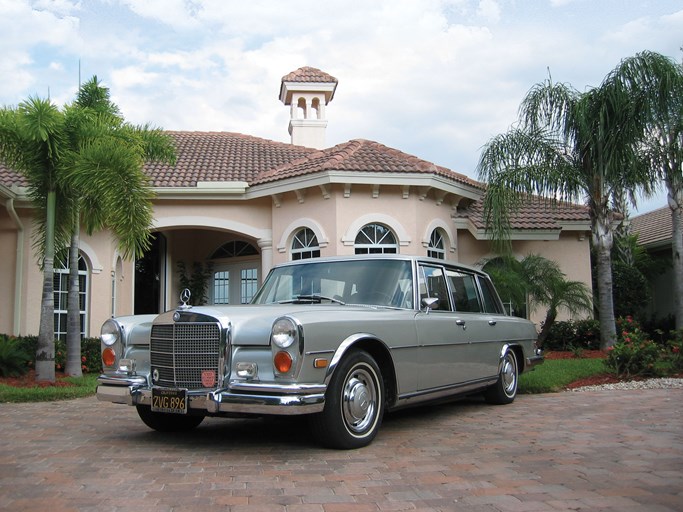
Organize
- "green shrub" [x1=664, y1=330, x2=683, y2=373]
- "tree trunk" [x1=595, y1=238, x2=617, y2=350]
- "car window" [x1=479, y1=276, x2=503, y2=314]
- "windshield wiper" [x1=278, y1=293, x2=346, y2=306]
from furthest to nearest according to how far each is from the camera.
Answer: "tree trunk" [x1=595, y1=238, x2=617, y2=350]
"green shrub" [x1=664, y1=330, x2=683, y2=373]
"car window" [x1=479, y1=276, x2=503, y2=314]
"windshield wiper" [x1=278, y1=293, x2=346, y2=306]

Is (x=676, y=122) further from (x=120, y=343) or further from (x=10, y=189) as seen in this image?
(x=10, y=189)

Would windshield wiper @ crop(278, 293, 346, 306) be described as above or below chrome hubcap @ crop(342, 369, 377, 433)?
above

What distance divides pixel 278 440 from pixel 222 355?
1110 mm

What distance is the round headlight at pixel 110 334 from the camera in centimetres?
555

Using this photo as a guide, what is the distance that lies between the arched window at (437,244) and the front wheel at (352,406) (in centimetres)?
909

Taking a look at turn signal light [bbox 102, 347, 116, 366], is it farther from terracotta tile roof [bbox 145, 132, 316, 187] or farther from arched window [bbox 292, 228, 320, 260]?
terracotta tile roof [bbox 145, 132, 316, 187]

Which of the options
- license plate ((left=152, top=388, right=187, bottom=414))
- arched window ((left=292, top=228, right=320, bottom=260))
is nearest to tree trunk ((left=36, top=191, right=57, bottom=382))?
arched window ((left=292, top=228, right=320, bottom=260))

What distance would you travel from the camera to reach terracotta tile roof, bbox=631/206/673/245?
20000 millimetres

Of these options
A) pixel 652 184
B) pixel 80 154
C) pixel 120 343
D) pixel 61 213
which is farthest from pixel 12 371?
pixel 652 184

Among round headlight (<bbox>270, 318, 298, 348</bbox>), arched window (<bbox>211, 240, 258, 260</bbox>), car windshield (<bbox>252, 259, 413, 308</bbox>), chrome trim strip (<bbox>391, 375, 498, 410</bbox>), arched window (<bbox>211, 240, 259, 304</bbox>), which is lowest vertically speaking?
chrome trim strip (<bbox>391, 375, 498, 410</bbox>)

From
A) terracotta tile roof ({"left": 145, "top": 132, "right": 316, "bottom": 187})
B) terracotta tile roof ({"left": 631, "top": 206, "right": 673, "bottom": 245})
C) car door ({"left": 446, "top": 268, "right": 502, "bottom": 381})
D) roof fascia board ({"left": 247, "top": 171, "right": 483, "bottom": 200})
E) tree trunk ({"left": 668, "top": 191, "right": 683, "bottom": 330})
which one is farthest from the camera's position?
terracotta tile roof ({"left": 631, "top": 206, "right": 673, "bottom": 245})

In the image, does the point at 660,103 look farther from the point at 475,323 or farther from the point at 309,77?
the point at 309,77

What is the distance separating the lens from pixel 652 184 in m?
12.8

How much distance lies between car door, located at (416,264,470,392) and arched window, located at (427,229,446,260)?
24.7 feet
